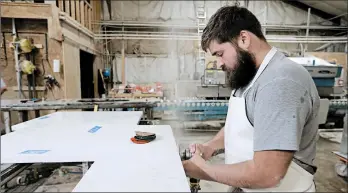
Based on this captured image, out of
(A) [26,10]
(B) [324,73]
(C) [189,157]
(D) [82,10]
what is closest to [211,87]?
(B) [324,73]

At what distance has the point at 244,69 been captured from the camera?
79 centimetres

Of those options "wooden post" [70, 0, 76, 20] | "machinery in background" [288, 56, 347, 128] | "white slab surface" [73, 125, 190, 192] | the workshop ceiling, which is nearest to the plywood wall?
"wooden post" [70, 0, 76, 20]

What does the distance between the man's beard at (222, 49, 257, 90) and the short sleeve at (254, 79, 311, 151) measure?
0.49 feet

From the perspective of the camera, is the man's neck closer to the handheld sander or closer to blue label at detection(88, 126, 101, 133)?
the handheld sander

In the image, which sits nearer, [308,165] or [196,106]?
[308,165]

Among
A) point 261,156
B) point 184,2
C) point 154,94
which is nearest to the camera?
point 261,156

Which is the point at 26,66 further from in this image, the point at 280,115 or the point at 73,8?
the point at 280,115

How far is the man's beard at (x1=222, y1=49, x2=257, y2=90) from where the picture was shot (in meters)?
0.77

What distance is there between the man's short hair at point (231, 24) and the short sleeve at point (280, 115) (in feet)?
0.71

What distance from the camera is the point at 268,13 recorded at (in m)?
6.57

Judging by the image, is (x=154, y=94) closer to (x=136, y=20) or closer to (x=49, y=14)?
(x=49, y=14)

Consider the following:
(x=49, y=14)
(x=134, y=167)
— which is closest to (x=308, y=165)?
(x=134, y=167)

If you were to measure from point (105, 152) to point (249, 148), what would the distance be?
0.54 metres

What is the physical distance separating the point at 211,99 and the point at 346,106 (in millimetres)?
2564
